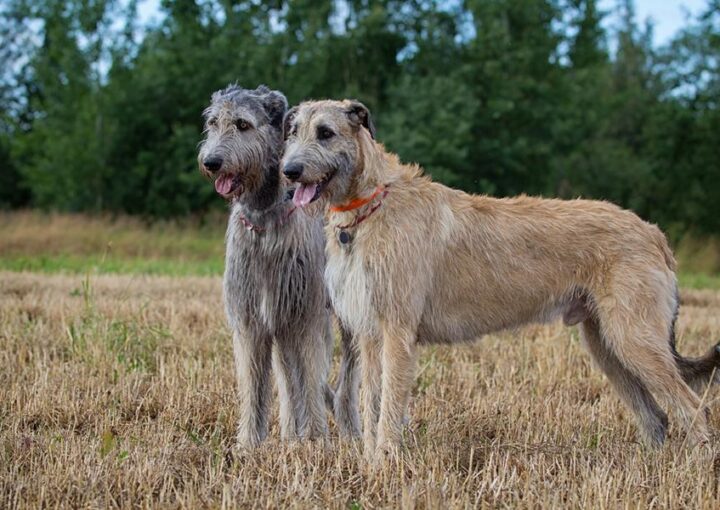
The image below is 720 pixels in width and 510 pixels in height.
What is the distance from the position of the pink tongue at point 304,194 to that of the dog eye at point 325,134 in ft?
1.04

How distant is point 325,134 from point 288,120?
0.41 m

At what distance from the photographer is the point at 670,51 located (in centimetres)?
3475

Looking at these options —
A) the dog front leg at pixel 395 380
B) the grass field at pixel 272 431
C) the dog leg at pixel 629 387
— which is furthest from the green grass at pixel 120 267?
the dog leg at pixel 629 387

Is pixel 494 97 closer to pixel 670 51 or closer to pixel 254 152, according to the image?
pixel 670 51

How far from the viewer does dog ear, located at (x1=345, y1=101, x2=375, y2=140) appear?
16.4ft

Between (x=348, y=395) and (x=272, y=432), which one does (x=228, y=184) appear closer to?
(x=348, y=395)

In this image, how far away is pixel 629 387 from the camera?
5.60 m

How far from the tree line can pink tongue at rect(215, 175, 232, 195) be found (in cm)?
1904

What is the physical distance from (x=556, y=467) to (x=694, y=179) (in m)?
27.7

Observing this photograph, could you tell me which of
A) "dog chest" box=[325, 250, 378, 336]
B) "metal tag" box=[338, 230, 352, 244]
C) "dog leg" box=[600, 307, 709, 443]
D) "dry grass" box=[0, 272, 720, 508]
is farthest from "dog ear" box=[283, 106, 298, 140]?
"dog leg" box=[600, 307, 709, 443]

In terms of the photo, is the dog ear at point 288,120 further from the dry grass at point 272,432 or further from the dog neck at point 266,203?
the dry grass at point 272,432

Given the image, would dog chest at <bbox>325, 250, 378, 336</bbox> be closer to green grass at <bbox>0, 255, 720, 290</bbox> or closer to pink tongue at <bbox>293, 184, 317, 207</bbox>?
pink tongue at <bbox>293, 184, 317, 207</bbox>

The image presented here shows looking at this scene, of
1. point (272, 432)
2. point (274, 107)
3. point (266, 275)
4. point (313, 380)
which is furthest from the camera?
point (272, 432)

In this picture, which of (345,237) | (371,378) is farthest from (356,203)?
(371,378)
